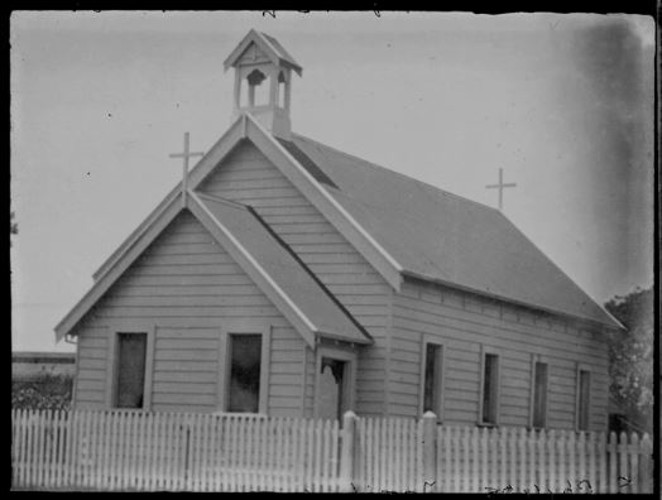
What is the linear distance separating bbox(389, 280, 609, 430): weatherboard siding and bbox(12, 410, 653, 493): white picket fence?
172 centimetres

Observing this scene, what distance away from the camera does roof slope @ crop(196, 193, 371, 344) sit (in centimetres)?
1808

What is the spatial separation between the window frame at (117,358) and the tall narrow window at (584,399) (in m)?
8.20

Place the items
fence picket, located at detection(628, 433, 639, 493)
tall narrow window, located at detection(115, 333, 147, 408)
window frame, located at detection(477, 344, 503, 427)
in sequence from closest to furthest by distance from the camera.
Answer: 1. fence picket, located at detection(628, 433, 639, 493)
2. tall narrow window, located at detection(115, 333, 147, 408)
3. window frame, located at detection(477, 344, 503, 427)

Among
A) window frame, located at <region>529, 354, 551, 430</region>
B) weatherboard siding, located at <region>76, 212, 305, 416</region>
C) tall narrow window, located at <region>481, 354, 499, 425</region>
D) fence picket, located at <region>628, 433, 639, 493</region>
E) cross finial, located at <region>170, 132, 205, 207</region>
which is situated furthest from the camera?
window frame, located at <region>529, 354, 551, 430</region>

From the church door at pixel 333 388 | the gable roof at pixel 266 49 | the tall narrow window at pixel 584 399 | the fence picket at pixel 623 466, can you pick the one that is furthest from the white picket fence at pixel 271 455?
the gable roof at pixel 266 49

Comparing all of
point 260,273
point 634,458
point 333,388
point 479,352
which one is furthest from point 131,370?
point 634,458

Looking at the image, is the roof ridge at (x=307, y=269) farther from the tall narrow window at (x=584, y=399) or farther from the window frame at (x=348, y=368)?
the tall narrow window at (x=584, y=399)

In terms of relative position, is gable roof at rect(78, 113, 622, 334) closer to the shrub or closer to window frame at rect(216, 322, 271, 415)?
the shrub

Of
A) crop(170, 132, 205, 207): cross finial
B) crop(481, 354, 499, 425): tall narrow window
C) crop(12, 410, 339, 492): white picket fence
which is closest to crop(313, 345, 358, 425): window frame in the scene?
crop(12, 410, 339, 492): white picket fence

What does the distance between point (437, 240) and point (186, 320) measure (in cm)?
486

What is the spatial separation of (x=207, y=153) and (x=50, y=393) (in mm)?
4720

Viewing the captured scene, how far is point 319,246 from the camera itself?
19609mm
